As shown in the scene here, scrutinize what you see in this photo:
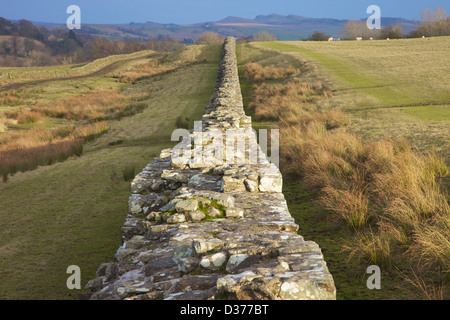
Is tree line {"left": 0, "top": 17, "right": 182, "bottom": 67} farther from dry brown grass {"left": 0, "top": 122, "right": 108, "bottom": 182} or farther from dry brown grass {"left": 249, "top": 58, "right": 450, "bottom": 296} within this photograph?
dry brown grass {"left": 249, "top": 58, "right": 450, "bottom": 296}

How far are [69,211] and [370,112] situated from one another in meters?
9.41

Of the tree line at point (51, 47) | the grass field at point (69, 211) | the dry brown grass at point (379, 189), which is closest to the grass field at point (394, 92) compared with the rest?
the dry brown grass at point (379, 189)

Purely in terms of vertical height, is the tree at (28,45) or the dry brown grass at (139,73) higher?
the tree at (28,45)

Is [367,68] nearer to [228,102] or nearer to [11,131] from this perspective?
[228,102]

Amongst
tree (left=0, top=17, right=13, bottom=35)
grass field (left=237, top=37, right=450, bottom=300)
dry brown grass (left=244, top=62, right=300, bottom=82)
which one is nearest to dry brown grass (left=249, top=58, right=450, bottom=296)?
grass field (left=237, top=37, right=450, bottom=300)

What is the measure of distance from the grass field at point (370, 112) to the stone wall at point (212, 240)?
2.87ft

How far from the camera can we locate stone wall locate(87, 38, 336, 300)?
269 centimetres

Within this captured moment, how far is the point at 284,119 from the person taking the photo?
12.6 m

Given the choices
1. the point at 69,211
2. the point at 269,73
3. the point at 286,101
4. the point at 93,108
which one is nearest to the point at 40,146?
the point at 69,211

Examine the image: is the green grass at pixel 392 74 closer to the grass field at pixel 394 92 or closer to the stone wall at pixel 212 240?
the grass field at pixel 394 92

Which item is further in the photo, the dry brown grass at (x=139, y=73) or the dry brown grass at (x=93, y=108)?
the dry brown grass at (x=139, y=73)

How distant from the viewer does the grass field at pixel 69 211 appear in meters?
4.82

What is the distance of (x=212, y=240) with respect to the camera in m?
3.37

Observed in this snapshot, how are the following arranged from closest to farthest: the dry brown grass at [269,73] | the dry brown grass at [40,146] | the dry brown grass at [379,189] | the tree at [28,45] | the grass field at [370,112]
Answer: the grass field at [370,112], the dry brown grass at [379,189], the dry brown grass at [40,146], the dry brown grass at [269,73], the tree at [28,45]
